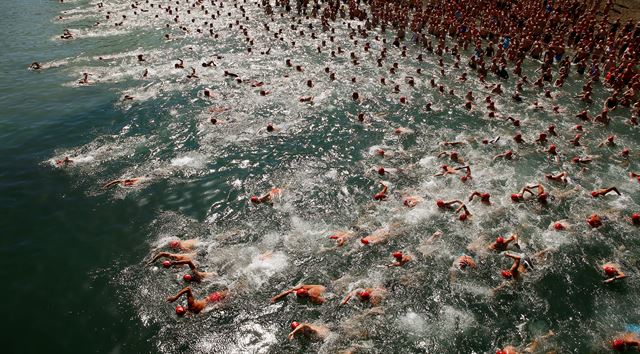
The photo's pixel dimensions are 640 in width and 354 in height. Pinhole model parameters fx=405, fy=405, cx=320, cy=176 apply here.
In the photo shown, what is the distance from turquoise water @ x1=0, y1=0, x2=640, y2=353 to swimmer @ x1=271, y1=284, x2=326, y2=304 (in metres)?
0.24

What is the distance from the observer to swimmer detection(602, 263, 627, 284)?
39.3 ft

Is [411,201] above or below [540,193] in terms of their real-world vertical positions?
below

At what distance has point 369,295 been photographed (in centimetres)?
1158

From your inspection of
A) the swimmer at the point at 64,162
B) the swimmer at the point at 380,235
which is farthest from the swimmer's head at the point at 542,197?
the swimmer at the point at 64,162

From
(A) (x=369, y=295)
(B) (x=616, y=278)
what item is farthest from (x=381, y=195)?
(B) (x=616, y=278)

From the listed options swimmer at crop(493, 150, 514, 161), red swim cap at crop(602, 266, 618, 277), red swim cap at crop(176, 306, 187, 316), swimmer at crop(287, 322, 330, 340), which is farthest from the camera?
swimmer at crop(493, 150, 514, 161)

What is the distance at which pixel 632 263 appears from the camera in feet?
41.8

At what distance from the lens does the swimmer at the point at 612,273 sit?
39.3ft

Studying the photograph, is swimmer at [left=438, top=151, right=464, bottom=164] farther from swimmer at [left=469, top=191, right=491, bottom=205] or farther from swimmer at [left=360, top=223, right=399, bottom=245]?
swimmer at [left=360, top=223, right=399, bottom=245]

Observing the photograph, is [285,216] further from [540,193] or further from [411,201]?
[540,193]

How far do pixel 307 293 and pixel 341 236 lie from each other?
106 inches

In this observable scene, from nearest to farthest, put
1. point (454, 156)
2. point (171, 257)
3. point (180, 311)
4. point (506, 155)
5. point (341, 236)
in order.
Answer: point (180, 311)
point (171, 257)
point (341, 236)
point (454, 156)
point (506, 155)

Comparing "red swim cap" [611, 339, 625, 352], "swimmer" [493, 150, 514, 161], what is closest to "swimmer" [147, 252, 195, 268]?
"red swim cap" [611, 339, 625, 352]

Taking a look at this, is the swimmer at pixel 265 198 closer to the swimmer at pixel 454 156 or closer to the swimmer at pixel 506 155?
the swimmer at pixel 454 156
